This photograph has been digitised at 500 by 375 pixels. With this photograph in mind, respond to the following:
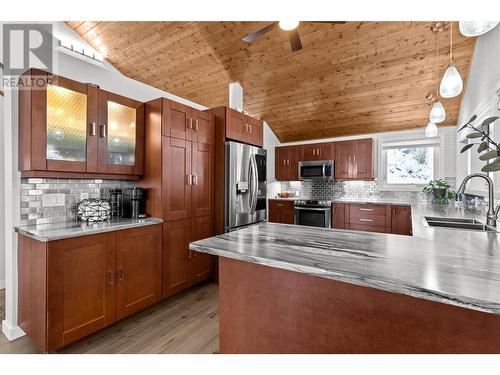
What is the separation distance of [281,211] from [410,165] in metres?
2.71

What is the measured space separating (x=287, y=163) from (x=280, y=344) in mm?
4937

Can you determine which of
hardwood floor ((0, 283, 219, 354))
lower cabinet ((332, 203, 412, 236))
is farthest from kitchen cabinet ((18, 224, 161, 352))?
lower cabinet ((332, 203, 412, 236))

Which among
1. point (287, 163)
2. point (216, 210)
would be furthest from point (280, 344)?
point (287, 163)

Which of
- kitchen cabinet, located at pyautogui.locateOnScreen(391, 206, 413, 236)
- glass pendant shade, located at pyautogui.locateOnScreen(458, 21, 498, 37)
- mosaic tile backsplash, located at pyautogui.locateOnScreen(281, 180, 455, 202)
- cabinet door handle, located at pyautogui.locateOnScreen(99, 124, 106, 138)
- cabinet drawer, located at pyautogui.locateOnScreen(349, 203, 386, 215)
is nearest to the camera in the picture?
glass pendant shade, located at pyautogui.locateOnScreen(458, 21, 498, 37)

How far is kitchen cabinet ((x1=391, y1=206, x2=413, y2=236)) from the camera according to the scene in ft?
13.9

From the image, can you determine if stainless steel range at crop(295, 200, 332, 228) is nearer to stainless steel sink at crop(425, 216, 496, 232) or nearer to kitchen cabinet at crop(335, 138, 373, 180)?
kitchen cabinet at crop(335, 138, 373, 180)

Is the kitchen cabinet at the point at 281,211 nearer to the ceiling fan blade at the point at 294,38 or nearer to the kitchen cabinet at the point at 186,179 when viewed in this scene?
the kitchen cabinet at the point at 186,179

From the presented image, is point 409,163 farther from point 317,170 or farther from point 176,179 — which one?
point 176,179

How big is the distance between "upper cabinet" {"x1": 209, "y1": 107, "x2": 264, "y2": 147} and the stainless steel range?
75.1 inches

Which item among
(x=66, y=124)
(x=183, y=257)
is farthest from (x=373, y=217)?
(x=66, y=124)

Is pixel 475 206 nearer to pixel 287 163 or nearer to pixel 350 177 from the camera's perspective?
pixel 350 177

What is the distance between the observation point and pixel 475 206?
118 inches

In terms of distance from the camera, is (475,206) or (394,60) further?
(394,60)

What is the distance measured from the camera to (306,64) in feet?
12.6
